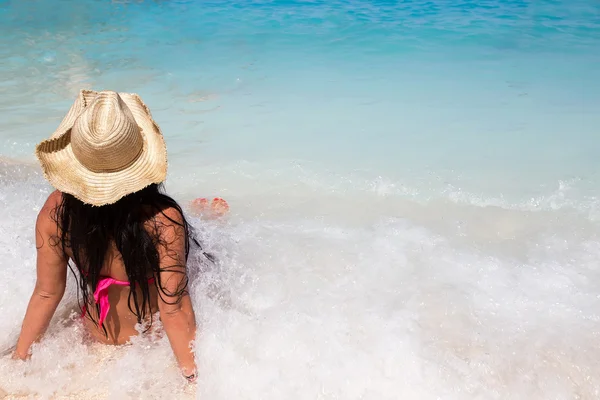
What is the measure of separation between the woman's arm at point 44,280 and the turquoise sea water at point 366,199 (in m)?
0.15

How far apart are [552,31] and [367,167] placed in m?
6.36

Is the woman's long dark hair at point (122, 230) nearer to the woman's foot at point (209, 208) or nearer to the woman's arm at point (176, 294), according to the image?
the woman's arm at point (176, 294)

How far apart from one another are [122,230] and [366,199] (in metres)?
2.25

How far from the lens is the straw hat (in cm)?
165

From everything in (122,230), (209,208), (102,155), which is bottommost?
(209,208)

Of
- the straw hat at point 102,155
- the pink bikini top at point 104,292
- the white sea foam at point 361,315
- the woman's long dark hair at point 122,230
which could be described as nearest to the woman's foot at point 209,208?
the white sea foam at point 361,315

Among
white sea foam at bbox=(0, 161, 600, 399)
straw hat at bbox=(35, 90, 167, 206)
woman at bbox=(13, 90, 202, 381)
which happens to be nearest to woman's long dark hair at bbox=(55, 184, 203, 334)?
woman at bbox=(13, 90, 202, 381)

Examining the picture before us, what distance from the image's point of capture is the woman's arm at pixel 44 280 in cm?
195

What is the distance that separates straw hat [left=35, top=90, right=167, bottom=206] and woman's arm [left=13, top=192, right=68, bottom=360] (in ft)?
0.85

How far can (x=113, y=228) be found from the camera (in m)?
1.88

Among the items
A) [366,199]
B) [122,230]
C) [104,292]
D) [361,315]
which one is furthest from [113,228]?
[366,199]

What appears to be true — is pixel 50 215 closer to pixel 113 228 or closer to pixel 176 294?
pixel 113 228

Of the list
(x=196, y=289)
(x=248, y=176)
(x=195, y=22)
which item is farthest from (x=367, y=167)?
(x=195, y=22)

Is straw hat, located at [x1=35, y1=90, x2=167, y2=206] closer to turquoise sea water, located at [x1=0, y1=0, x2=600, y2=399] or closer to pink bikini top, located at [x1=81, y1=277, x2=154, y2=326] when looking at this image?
pink bikini top, located at [x1=81, y1=277, x2=154, y2=326]
